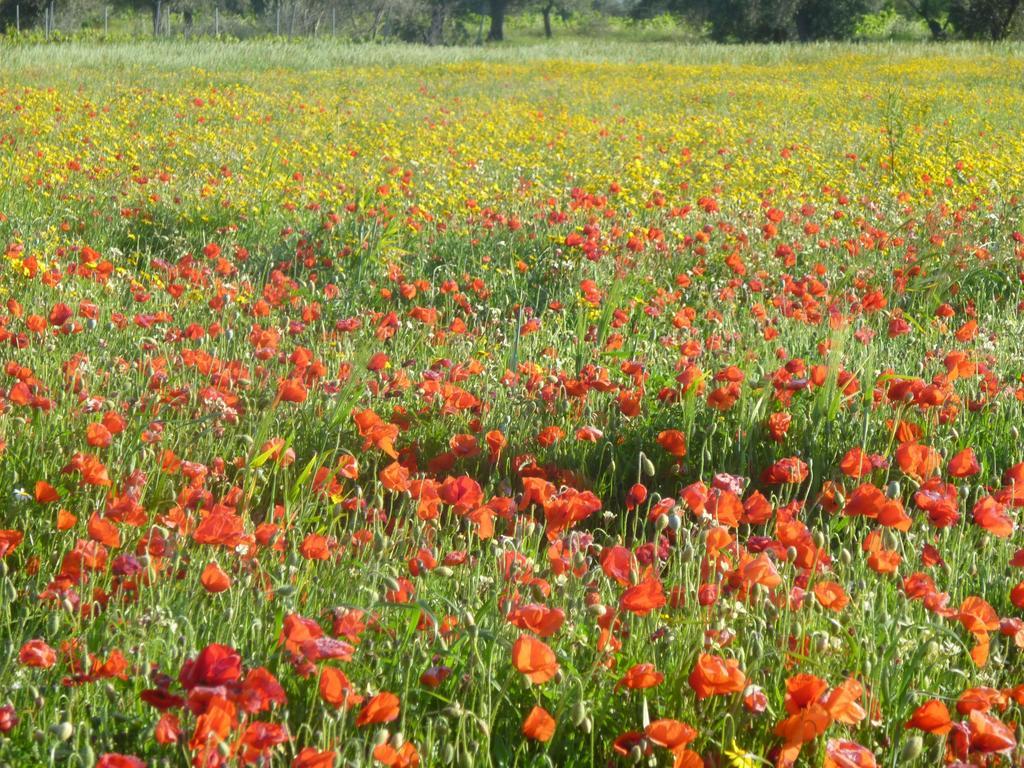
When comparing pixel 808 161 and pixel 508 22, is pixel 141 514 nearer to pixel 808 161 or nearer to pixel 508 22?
pixel 808 161

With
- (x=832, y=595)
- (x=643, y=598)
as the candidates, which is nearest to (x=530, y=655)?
(x=643, y=598)

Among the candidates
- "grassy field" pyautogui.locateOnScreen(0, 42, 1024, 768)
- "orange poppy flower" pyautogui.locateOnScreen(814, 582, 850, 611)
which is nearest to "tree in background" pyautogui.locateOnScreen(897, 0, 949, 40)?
"grassy field" pyautogui.locateOnScreen(0, 42, 1024, 768)

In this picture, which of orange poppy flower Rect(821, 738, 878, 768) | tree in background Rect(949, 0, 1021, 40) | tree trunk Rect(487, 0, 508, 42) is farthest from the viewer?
tree trunk Rect(487, 0, 508, 42)

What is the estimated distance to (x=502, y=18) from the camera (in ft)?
186

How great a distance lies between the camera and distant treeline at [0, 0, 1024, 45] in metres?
43.6

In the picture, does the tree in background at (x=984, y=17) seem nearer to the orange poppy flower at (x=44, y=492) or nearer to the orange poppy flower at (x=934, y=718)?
the orange poppy flower at (x=44, y=492)

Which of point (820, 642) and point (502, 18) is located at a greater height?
point (502, 18)

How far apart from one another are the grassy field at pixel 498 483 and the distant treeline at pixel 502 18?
33714mm

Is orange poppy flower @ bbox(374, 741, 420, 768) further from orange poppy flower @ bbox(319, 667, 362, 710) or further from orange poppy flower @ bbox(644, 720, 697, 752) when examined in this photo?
orange poppy flower @ bbox(644, 720, 697, 752)

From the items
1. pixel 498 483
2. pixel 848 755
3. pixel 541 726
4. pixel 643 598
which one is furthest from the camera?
pixel 498 483

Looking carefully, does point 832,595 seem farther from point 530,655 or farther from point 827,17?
point 827,17

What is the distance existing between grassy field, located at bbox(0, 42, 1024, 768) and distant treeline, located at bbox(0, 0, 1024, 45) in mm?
33714

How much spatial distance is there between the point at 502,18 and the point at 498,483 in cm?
5652

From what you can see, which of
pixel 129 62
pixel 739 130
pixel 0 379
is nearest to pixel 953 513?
pixel 0 379
